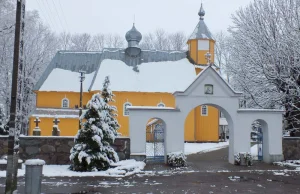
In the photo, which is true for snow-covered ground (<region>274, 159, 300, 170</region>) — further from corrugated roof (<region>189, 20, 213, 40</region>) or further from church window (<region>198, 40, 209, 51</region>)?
corrugated roof (<region>189, 20, 213, 40</region>)

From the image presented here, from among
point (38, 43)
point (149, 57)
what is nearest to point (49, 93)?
point (38, 43)

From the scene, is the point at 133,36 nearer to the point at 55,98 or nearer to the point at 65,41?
the point at 55,98

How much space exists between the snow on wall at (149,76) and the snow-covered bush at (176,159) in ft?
47.7

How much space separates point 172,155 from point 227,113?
3647mm

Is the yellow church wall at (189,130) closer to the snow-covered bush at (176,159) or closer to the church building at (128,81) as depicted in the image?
the church building at (128,81)

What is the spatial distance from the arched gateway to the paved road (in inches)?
82.8

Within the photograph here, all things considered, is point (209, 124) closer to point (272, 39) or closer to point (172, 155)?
point (272, 39)

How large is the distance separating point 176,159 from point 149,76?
1634 centimetres

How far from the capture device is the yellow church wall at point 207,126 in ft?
103

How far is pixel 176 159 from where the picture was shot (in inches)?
631

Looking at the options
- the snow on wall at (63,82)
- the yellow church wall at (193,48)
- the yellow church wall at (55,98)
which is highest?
the yellow church wall at (193,48)

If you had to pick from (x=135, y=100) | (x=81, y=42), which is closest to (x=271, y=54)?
(x=135, y=100)

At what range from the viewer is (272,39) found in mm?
19422

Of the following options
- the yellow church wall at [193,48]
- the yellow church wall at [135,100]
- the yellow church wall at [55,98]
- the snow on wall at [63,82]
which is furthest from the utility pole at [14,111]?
the yellow church wall at [193,48]
